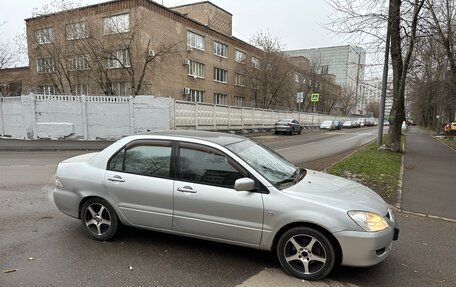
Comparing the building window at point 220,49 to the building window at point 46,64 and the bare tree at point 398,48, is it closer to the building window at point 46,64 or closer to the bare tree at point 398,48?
the building window at point 46,64

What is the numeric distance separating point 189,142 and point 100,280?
1.81 metres

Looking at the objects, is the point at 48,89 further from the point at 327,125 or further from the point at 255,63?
the point at 327,125

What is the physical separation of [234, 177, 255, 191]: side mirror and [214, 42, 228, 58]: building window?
35812 millimetres

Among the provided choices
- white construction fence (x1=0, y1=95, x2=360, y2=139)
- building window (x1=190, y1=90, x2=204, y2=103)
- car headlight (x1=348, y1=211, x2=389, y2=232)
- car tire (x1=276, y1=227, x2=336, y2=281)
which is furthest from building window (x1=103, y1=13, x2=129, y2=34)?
car headlight (x1=348, y1=211, x2=389, y2=232)

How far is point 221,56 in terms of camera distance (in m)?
38.7

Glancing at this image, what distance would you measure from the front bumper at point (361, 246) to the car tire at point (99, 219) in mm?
2825

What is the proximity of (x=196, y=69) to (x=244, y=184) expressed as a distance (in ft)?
106

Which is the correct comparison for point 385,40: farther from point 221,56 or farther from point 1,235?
point 221,56

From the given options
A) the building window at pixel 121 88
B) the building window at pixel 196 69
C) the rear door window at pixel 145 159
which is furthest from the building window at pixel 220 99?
the rear door window at pixel 145 159

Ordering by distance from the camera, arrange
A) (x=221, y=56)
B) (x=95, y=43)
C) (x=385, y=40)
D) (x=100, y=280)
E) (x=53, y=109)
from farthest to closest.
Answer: (x=221, y=56) < (x=95, y=43) < (x=53, y=109) < (x=385, y=40) < (x=100, y=280)

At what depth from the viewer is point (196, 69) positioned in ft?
113

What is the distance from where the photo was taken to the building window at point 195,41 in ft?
110

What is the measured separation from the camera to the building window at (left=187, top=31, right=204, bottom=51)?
3356 centimetres

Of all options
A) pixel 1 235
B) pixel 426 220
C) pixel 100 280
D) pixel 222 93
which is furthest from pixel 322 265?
pixel 222 93
